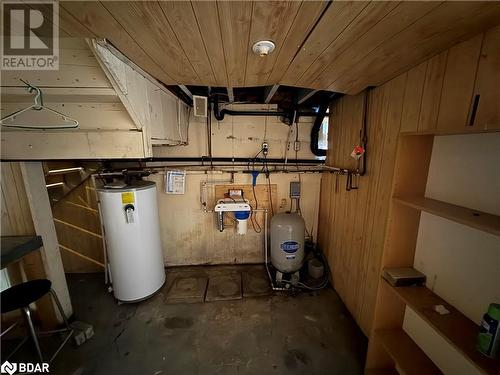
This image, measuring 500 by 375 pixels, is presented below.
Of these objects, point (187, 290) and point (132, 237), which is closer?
point (132, 237)

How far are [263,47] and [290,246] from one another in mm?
2000

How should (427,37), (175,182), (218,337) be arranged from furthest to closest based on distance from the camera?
(175,182) → (218,337) → (427,37)

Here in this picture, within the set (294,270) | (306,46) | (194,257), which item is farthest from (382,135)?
(194,257)

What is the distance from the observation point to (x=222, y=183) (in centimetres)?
276

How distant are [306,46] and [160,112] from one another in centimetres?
130

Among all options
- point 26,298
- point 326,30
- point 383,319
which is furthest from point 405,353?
point 26,298

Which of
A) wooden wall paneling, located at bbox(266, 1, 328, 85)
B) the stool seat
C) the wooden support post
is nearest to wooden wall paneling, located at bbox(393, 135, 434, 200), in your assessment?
wooden wall paneling, located at bbox(266, 1, 328, 85)

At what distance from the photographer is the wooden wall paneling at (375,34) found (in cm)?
74

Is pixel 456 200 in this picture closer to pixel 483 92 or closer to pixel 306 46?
pixel 483 92

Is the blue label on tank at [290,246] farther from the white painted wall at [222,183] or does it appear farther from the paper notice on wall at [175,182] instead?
the paper notice on wall at [175,182]

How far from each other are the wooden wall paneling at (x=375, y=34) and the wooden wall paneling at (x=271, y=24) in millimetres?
308

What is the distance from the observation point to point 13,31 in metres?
0.92

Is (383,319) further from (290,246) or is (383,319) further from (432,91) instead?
(432,91)

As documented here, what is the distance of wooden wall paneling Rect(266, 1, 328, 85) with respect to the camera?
0.74 metres
